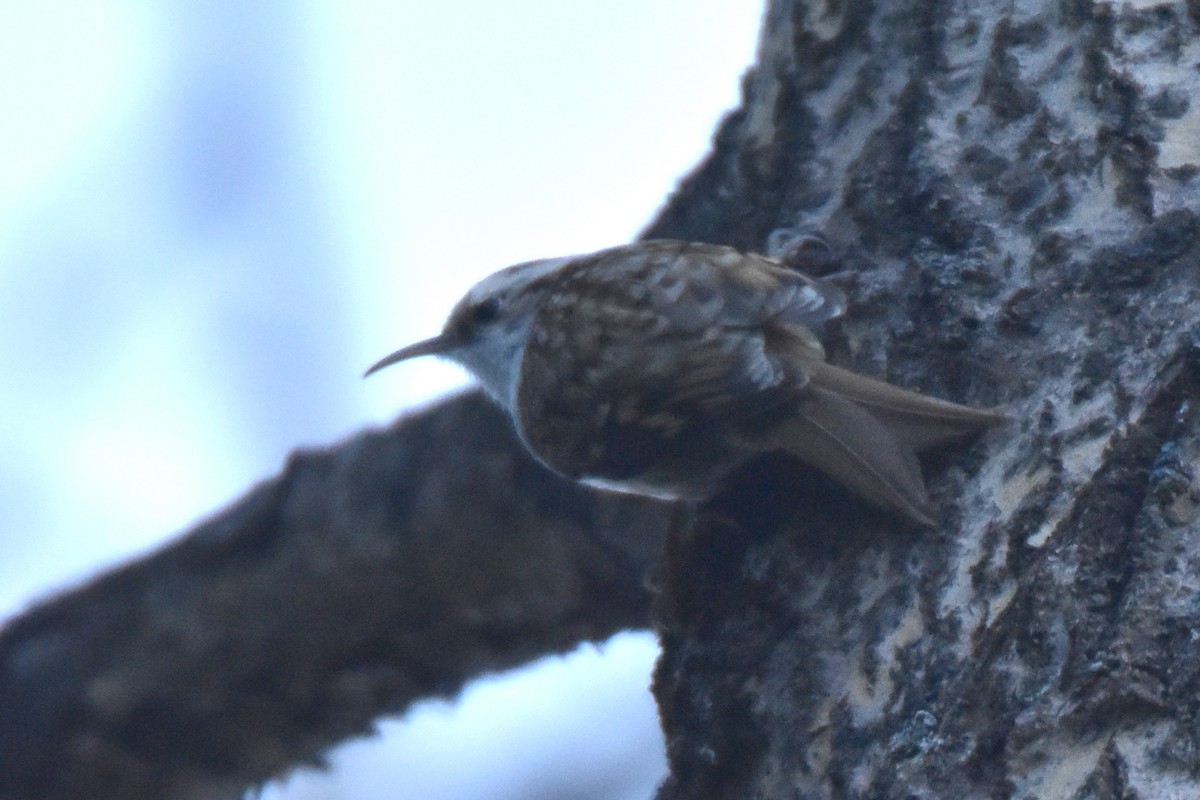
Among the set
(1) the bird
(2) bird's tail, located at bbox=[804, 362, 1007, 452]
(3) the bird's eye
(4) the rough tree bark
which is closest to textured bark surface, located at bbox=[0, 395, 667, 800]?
(4) the rough tree bark

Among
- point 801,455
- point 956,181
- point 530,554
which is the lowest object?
point 530,554

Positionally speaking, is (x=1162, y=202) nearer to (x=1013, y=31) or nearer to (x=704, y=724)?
(x=1013, y=31)

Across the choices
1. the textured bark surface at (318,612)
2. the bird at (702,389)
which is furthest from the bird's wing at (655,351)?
the textured bark surface at (318,612)

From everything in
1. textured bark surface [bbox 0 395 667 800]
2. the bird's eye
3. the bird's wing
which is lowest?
textured bark surface [bbox 0 395 667 800]

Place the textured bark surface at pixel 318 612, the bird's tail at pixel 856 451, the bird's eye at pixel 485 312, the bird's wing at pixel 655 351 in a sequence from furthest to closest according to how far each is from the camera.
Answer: the bird's eye at pixel 485 312 < the textured bark surface at pixel 318 612 < the bird's wing at pixel 655 351 < the bird's tail at pixel 856 451

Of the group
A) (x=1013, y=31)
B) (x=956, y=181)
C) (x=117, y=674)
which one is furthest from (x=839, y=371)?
(x=117, y=674)

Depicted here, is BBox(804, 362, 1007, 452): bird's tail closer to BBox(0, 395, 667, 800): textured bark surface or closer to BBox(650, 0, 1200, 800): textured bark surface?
BBox(650, 0, 1200, 800): textured bark surface

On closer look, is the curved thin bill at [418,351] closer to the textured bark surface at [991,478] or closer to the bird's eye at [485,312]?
the bird's eye at [485,312]
